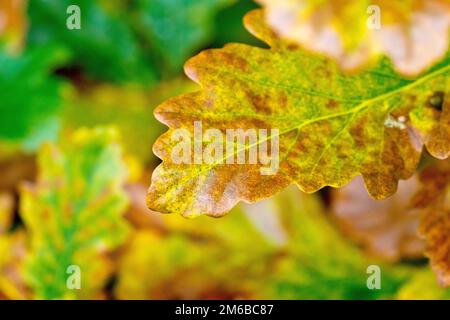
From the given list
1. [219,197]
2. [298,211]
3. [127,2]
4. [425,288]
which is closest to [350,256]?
[298,211]

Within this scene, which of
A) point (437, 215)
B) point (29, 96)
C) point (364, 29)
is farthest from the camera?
Answer: point (29, 96)

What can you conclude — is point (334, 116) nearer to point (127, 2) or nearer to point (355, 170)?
point (355, 170)

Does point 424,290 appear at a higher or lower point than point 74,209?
lower
